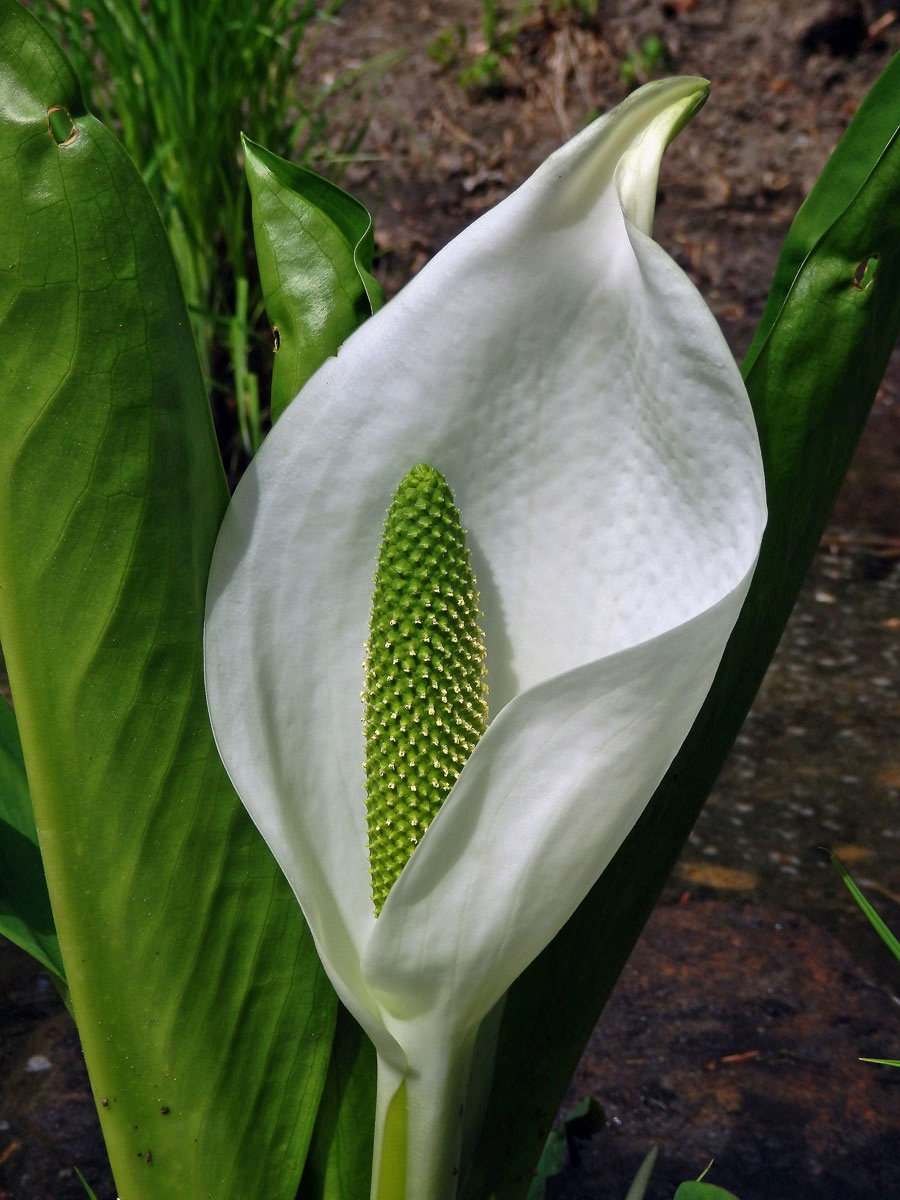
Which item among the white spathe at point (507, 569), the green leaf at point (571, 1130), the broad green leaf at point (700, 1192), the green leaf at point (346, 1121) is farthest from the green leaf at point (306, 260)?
the green leaf at point (571, 1130)

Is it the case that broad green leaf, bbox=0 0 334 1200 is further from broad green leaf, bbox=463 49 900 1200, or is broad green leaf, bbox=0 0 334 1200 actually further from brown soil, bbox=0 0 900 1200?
brown soil, bbox=0 0 900 1200

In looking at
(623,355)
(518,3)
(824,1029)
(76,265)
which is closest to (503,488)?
(623,355)

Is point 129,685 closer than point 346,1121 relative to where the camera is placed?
Yes

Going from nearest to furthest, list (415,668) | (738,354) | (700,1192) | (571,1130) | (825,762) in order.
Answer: (415,668)
(700,1192)
(571,1130)
(825,762)
(738,354)

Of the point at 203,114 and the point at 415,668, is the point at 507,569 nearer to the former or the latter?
the point at 415,668

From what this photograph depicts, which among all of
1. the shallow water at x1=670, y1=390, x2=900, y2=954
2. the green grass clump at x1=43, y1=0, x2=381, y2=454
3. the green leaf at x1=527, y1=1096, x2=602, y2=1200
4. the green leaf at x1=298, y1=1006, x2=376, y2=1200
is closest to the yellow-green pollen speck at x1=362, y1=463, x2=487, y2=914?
the green leaf at x1=298, y1=1006, x2=376, y2=1200

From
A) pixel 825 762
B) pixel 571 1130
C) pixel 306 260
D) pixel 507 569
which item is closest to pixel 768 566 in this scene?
pixel 507 569

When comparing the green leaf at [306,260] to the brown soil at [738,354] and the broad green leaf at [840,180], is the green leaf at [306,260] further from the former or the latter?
the brown soil at [738,354]
